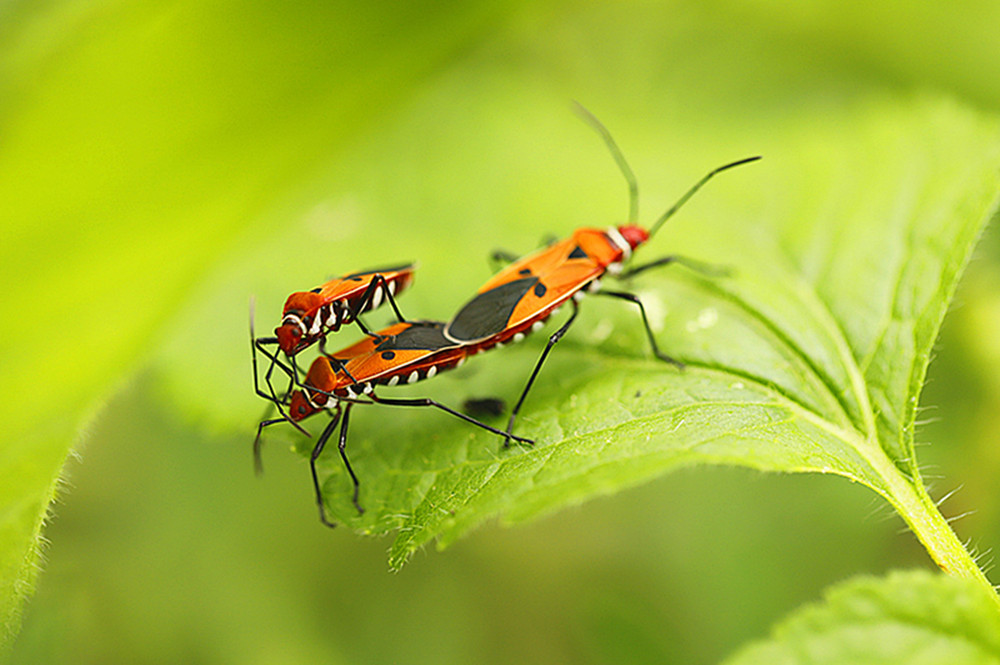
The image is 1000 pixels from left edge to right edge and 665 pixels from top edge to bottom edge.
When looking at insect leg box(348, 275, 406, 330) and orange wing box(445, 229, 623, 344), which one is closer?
insect leg box(348, 275, 406, 330)

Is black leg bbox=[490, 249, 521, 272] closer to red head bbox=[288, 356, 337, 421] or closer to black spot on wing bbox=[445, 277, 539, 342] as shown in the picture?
black spot on wing bbox=[445, 277, 539, 342]

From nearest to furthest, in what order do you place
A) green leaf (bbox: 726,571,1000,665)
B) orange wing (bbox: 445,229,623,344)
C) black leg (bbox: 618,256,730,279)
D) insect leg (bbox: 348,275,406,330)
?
green leaf (bbox: 726,571,1000,665) → insect leg (bbox: 348,275,406,330) → orange wing (bbox: 445,229,623,344) → black leg (bbox: 618,256,730,279)

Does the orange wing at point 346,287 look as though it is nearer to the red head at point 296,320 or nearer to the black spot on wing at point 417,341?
Result: the red head at point 296,320

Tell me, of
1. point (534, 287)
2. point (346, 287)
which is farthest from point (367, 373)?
point (534, 287)

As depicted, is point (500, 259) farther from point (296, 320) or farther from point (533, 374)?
point (296, 320)

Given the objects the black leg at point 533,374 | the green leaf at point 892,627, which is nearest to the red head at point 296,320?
the black leg at point 533,374

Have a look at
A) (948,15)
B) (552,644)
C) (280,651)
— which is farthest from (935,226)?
(280,651)

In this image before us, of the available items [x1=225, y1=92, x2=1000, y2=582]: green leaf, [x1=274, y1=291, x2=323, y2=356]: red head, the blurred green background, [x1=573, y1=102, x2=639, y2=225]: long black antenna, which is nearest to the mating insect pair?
[x1=274, y1=291, x2=323, y2=356]: red head
